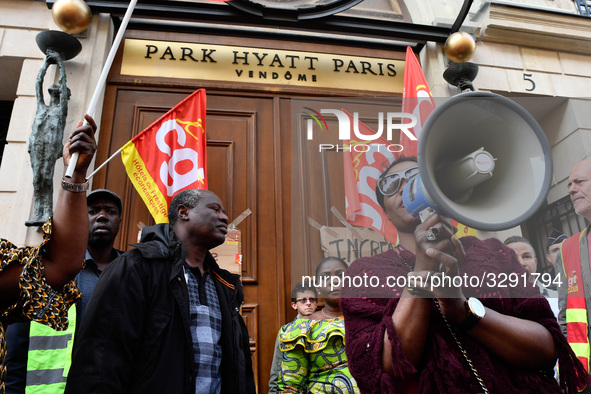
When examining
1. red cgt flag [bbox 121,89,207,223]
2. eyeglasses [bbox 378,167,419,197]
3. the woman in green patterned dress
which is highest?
red cgt flag [bbox 121,89,207,223]

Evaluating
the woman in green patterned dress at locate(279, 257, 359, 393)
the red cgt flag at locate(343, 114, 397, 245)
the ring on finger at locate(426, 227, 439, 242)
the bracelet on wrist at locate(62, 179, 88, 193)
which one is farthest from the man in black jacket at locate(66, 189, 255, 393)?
the ring on finger at locate(426, 227, 439, 242)

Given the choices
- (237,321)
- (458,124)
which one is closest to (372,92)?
(237,321)

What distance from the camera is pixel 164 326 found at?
2.04 meters

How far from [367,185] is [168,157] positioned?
312 centimetres

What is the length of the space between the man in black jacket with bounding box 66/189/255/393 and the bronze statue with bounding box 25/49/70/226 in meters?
1.82

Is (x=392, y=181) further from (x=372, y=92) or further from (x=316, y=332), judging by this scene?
(x=372, y=92)

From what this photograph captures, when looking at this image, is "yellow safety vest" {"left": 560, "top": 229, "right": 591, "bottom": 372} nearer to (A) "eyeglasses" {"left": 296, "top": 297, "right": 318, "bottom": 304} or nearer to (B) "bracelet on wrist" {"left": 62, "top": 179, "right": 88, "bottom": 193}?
(B) "bracelet on wrist" {"left": 62, "top": 179, "right": 88, "bottom": 193}

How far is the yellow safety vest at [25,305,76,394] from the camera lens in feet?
7.70

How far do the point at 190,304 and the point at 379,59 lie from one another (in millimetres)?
4066

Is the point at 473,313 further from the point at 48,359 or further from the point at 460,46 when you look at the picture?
the point at 460,46

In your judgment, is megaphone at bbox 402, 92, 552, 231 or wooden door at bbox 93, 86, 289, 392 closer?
megaphone at bbox 402, 92, 552, 231

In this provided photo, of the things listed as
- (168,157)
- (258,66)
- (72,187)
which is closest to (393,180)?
(72,187)

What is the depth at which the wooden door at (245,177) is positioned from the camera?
13.5 ft

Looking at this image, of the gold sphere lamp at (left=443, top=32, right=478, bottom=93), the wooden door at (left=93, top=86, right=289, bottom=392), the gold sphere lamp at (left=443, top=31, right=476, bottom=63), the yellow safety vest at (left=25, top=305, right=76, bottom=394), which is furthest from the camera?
the gold sphere lamp at (left=443, top=31, right=476, bottom=63)
